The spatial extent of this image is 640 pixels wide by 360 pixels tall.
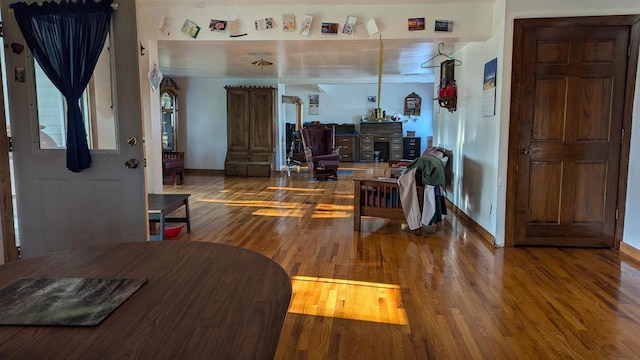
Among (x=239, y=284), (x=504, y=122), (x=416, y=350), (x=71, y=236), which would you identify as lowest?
(x=416, y=350)

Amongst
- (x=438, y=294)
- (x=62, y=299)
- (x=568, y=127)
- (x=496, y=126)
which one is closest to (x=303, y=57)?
(x=496, y=126)

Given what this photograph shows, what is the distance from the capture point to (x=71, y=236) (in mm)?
2906

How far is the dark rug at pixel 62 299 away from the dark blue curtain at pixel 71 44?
182 centimetres

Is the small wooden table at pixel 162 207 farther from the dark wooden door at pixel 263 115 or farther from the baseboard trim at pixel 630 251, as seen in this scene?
the dark wooden door at pixel 263 115

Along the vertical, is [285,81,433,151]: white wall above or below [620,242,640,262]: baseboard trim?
above

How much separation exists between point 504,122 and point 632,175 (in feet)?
3.68

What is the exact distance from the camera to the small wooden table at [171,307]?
88 cm

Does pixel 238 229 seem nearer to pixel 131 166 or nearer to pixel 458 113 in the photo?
pixel 131 166

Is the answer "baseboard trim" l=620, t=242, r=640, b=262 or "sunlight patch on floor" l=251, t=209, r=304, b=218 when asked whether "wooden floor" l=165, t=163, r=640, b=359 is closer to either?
"baseboard trim" l=620, t=242, r=640, b=262

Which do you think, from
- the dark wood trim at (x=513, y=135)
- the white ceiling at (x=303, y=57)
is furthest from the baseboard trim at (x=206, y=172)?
the dark wood trim at (x=513, y=135)

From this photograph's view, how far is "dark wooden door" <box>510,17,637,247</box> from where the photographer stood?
3561mm

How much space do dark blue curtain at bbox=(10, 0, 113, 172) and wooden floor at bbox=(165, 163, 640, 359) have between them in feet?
5.41

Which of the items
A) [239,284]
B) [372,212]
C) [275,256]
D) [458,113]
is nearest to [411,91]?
[458,113]

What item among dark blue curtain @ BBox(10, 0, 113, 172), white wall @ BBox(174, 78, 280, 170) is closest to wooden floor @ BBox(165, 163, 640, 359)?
dark blue curtain @ BBox(10, 0, 113, 172)
